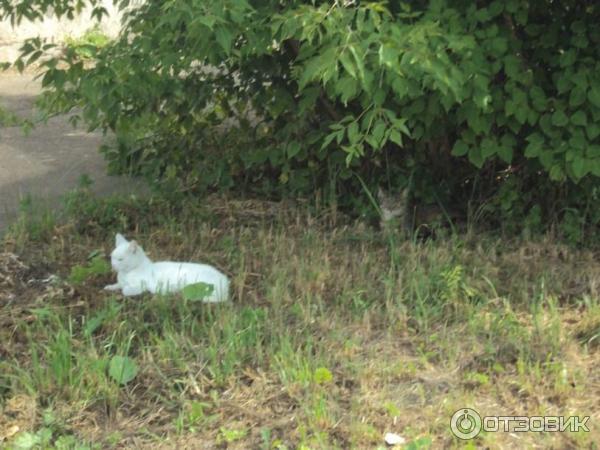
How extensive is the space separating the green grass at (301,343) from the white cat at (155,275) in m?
0.08

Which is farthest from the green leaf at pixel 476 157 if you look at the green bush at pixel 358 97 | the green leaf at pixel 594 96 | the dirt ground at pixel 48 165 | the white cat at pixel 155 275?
the dirt ground at pixel 48 165

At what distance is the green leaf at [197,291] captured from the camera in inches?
177

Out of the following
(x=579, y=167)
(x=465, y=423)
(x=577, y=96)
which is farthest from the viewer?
(x=577, y=96)

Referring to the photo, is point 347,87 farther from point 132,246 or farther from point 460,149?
point 132,246

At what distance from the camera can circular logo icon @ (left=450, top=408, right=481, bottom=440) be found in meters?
3.67

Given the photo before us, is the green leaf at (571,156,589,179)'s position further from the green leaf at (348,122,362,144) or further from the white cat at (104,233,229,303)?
the white cat at (104,233,229,303)

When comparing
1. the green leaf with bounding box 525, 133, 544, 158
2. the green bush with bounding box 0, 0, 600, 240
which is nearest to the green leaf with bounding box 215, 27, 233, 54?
the green bush with bounding box 0, 0, 600, 240

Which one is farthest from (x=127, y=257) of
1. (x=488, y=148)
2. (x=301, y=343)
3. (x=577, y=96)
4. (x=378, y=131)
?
(x=577, y=96)

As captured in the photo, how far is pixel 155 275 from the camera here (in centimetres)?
472

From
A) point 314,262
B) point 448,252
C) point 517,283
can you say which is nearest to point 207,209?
point 314,262

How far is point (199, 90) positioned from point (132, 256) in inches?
63.7

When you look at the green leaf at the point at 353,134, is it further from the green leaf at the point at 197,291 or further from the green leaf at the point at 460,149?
the green leaf at the point at 197,291

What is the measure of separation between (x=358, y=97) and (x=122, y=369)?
1936 mm

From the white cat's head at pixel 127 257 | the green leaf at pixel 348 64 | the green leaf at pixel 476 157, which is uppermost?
the green leaf at pixel 348 64
